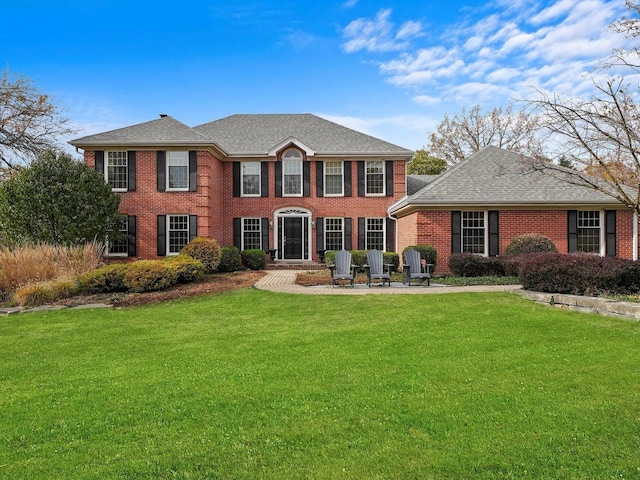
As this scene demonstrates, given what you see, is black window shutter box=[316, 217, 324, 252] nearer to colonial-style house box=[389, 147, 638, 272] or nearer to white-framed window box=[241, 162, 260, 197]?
white-framed window box=[241, 162, 260, 197]

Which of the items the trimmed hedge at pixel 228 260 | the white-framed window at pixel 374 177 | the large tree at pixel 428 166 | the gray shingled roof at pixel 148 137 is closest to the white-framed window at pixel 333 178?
Answer: the white-framed window at pixel 374 177

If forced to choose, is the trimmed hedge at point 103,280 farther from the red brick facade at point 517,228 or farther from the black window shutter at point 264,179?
the red brick facade at point 517,228

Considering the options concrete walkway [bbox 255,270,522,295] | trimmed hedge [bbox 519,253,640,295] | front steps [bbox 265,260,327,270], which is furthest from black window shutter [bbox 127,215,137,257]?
trimmed hedge [bbox 519,253,640,295]

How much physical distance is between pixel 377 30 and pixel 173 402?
1153 centimetres

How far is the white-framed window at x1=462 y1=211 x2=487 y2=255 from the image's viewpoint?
16641 mm

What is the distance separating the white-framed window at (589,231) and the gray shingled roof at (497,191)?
0.71 m

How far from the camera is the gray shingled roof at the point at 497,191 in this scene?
16.2 metres

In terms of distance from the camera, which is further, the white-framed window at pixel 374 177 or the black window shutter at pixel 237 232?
the black window shutter at pixel 237 232

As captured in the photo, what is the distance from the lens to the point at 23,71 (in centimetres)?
2194

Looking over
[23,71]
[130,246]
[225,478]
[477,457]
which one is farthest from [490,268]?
[23,71]

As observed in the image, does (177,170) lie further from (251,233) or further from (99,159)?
(251,233)

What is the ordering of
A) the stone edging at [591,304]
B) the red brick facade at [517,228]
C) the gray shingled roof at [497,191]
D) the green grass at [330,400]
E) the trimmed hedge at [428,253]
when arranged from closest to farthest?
the green grass at [330,400], the stone edging at [591,304], the trimmed hedge at [428,253], the gray shingled roof at [497,191], the red brick facade at [517,228]

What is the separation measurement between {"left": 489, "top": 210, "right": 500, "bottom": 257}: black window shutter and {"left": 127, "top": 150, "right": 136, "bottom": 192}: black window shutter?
15.0 m

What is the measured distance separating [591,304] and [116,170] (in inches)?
725
